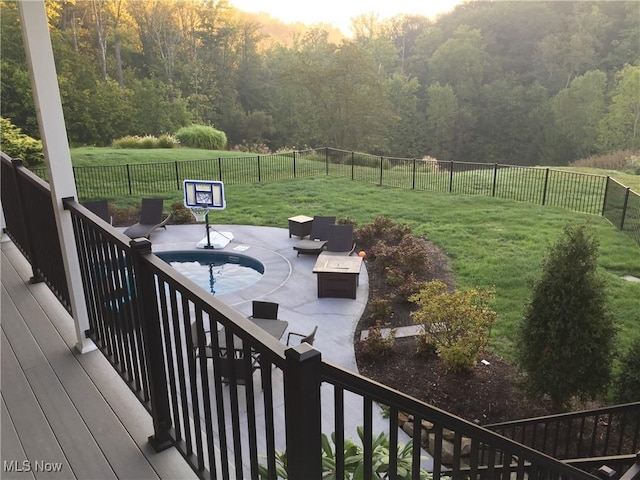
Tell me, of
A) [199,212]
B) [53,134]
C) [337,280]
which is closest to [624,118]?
[199,212]

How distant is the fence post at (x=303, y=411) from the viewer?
1188mm

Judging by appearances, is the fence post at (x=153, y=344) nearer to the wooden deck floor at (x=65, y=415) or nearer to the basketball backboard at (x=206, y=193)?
the wooden deck floor at (x=65, y=415)

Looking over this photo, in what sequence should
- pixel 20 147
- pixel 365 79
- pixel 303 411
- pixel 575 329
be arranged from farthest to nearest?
pixel 365 79 → pixel 20 147 → pixel 575 329 → pixel 303 411

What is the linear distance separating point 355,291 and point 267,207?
601 centimetres

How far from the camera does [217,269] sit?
9359 millimetres

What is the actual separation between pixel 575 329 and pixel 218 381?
3.77m

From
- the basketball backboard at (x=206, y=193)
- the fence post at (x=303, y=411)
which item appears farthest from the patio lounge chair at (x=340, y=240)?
the fence post at (x=303, y=411)

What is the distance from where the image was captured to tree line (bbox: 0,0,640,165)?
3040 cm

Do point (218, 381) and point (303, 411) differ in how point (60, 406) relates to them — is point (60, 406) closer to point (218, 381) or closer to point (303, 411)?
point (218, 381)

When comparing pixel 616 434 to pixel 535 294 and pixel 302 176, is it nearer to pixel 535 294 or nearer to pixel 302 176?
pixel 535 294

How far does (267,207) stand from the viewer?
12984 mm

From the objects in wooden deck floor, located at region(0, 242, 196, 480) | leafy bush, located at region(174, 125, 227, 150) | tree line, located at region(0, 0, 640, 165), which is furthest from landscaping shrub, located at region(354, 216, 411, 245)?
tree line, located at region(0, 0, 640, 165)

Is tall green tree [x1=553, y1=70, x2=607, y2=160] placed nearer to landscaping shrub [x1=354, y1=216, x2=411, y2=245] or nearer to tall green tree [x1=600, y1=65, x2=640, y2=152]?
tall green tree [x1=600, y1=65, x2=640, y2=152]

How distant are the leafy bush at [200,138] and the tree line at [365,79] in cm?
254
